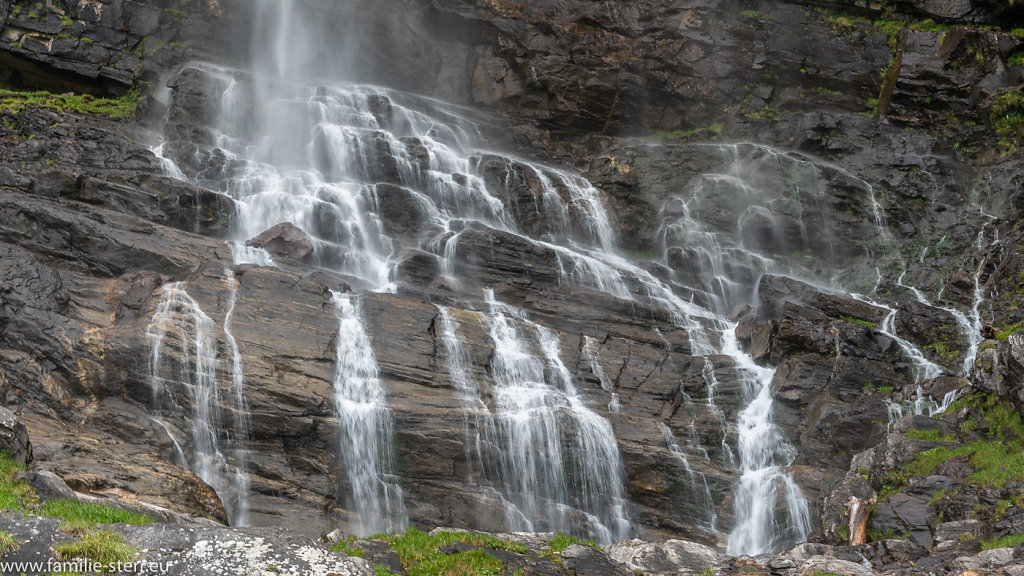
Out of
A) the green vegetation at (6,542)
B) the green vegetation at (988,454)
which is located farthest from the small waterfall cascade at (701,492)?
the green vegetation at (6,542)

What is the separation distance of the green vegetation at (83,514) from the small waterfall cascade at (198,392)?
5.72 meters

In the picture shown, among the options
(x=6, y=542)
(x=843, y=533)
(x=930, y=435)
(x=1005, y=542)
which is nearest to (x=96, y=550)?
(x=6, y=542)

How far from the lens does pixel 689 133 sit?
121 feet

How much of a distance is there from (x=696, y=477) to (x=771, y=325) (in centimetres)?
629

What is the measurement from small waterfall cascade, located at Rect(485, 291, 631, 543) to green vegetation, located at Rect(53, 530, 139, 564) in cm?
998

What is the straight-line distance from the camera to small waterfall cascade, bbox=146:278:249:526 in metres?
16.5

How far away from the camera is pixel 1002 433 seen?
52.3ft

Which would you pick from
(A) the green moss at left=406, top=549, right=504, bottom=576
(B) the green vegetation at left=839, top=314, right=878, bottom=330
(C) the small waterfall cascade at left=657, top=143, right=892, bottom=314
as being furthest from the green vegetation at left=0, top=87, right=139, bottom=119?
(B) the green vegetation at left=839, top=314, right=878, bottom=330

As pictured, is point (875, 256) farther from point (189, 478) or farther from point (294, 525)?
point (189, 478)

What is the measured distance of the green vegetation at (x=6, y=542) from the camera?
841 cm

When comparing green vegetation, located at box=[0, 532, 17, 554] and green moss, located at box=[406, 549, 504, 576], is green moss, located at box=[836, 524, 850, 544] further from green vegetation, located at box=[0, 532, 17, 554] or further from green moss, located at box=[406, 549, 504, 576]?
green vegetation, located at box=[0, 532, 17, 554]

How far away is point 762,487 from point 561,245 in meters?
13.7

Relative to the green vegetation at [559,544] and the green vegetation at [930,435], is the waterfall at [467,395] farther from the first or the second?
the green vegetation at [930,435]

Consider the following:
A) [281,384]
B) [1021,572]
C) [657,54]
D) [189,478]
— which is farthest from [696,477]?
[657,54]
